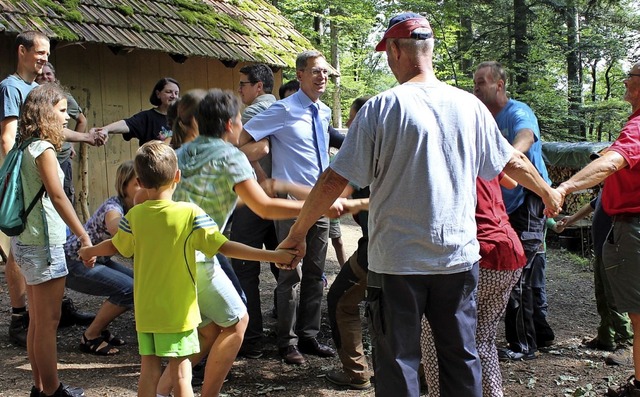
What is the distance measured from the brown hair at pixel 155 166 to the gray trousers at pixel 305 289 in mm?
1970

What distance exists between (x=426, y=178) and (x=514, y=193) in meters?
2.65

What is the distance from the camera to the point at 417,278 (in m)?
3.18

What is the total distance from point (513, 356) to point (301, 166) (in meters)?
2.32

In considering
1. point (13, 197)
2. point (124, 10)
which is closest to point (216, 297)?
point (13, 197)

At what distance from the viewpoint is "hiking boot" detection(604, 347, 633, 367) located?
5.47 m

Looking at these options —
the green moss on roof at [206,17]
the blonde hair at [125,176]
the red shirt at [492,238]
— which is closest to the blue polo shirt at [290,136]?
the blonde hair at [125,176]

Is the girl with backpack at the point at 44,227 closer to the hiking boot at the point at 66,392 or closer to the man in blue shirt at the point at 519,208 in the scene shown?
the hiking boot at the point at 66,392

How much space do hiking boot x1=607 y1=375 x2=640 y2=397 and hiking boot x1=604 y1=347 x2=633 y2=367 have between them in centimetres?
73

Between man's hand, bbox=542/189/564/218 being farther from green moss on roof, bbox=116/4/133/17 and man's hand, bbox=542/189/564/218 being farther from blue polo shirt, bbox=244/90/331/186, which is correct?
green moss on roof, bbox=116/4/133/17

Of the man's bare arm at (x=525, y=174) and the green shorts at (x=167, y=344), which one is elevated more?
the man's bare arm at (x=525, y=174)

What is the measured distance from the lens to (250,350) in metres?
5.56

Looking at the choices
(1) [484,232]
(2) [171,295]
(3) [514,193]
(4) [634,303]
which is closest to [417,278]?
(1) [484,232]

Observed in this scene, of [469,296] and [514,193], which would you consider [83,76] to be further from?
[469,296]

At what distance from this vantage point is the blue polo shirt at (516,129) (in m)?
5.48
